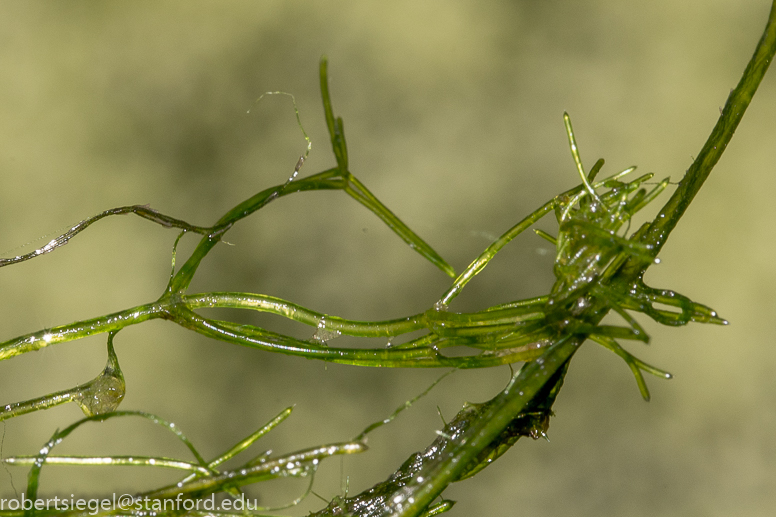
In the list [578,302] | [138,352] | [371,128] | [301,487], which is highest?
[371,128]

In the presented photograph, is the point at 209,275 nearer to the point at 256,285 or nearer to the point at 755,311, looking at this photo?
the point at 256,285

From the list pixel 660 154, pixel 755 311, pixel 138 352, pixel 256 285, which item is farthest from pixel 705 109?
pixel 138 352

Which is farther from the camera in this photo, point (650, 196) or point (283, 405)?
point (283, 405)

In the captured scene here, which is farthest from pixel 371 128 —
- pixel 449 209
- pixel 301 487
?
pixel 301 487

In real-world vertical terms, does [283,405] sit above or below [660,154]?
below

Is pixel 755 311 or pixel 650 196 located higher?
pixel 755 311

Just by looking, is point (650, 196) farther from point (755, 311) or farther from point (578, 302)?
point (755, 311)

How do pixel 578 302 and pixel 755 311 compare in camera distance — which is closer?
pixel 578 302

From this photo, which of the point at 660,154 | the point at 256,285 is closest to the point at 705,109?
the point at 660,154
